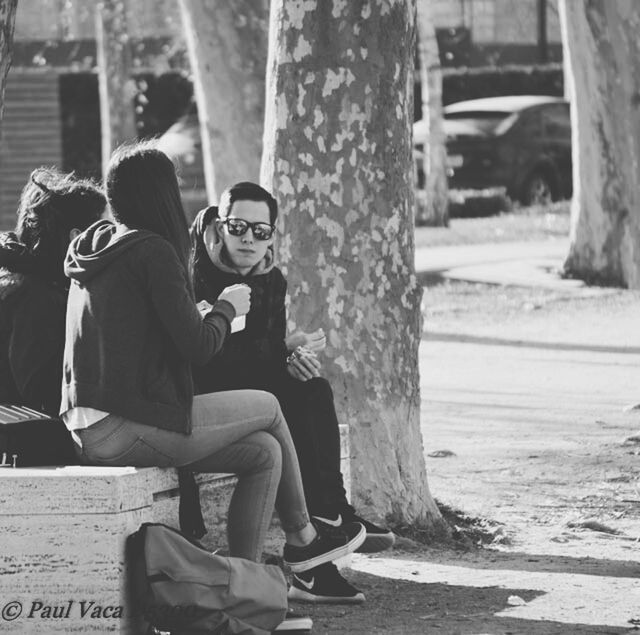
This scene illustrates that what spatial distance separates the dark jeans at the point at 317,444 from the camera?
5.17 m

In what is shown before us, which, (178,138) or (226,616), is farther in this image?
(178,138)

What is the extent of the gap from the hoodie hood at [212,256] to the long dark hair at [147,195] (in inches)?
32.7

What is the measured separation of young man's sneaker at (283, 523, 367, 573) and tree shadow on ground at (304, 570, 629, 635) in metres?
0.17

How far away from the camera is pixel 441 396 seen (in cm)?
934

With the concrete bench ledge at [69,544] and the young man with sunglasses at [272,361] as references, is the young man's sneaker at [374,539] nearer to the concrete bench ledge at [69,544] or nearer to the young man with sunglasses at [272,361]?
the young man with sunglasses at [272,361]

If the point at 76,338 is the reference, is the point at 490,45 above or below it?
above

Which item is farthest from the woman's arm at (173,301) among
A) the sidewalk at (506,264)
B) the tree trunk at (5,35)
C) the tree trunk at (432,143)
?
the tree trunk at (432,143)

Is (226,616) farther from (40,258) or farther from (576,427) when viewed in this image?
(576,427)

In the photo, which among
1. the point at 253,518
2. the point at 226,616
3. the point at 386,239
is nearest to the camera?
the point at 226,616

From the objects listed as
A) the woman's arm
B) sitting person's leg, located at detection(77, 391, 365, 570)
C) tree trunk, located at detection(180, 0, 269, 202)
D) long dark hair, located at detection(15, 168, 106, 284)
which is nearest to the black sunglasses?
long dark hair, located at detection(15, 168, 106, 284)

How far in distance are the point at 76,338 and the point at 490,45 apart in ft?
111

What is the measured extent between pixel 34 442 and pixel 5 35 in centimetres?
179

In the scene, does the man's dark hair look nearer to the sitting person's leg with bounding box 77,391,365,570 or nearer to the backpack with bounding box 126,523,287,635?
the sitting person's leg with bounding box 77,391,365,570

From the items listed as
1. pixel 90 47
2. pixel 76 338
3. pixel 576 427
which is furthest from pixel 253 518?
pixel 90 47
